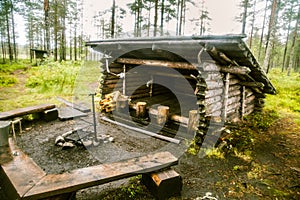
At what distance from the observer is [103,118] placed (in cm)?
697

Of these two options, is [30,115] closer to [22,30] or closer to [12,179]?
[12,179]

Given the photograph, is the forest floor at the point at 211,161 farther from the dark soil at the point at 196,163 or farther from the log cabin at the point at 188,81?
the log cabin at the point at 188,81

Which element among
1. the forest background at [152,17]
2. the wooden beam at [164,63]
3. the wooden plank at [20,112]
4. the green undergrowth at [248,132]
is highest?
the forest background at [152,17]

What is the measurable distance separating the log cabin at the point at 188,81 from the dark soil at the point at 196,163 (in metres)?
1.03

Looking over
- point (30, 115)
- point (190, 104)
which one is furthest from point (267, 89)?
point (30, 115)

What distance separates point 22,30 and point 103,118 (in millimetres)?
43298

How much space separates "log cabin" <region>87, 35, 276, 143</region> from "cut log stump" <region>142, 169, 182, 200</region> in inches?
82.5

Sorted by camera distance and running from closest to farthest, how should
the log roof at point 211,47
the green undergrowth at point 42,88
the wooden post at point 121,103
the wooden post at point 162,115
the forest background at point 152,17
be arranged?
the log roof at point 211,47, the wooden post at point 162,115, the wooden post at point 121,103, the green undergrowth at point 42,88, the forest background at point 152,17

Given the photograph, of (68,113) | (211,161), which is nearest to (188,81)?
(211,161)

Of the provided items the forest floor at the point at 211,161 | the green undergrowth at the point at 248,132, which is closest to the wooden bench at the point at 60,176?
the forest floor at the point at 211,161

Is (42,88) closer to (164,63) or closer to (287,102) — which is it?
(164,63)

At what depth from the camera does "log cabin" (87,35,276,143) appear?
466cm

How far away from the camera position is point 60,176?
9.11ft

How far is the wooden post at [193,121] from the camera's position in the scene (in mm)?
5203
